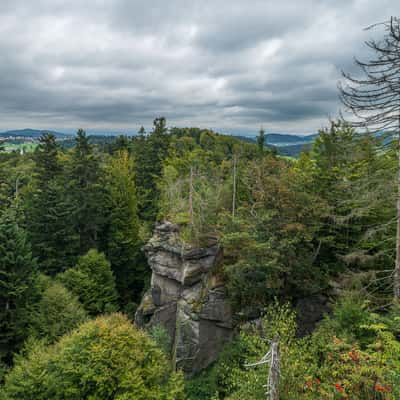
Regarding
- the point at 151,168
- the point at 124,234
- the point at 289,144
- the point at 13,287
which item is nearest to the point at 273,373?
the point at 13,287

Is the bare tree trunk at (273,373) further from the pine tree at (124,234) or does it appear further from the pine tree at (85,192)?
the pine tree at (124,234)

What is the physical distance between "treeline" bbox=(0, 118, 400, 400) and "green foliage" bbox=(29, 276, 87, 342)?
0.23ft

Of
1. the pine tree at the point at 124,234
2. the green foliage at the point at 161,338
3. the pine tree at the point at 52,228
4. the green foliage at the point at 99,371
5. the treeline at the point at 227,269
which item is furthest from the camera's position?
the pine tree at the point at 124,234

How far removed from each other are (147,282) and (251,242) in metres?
17.6

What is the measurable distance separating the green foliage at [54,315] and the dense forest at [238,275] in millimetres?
66

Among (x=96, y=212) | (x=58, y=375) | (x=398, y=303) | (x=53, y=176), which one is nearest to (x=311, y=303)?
(x=398, y=303)

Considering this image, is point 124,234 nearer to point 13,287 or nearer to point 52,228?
point 52,228

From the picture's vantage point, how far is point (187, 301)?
18.0 metres

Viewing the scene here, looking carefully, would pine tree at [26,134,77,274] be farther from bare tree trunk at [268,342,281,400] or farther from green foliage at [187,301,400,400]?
bare tree trunk at [268,342,281,400]

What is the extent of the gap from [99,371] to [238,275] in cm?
715

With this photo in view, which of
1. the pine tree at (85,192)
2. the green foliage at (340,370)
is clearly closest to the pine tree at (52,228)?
the pine tree at (85,192)

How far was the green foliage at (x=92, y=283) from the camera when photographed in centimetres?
2184

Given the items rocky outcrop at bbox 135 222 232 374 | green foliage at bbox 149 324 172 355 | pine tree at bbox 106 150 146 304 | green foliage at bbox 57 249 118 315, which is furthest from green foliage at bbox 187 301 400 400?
pine tree at bbox 106 150 146 304

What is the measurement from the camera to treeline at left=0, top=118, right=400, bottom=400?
9.48 m
